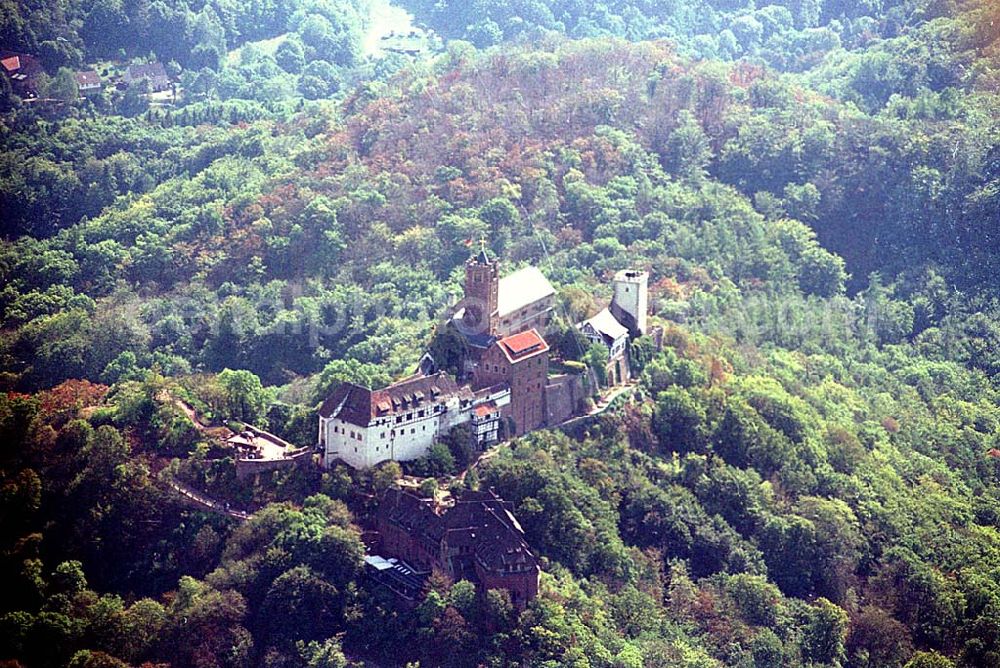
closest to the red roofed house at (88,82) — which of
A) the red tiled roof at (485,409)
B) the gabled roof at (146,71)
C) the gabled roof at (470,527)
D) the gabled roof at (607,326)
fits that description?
the gabled roof at (146,71)

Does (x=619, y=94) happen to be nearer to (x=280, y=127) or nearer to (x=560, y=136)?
(x=560, y=136)

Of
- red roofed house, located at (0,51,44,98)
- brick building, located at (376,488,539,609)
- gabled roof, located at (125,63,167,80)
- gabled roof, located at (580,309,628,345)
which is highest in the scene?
red roofed house, located at (0,51,44,98)

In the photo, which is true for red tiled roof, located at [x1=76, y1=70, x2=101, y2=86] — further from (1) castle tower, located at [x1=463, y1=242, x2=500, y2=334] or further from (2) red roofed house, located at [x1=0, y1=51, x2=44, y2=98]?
(1) castle tower, located at [x1=463, y1=242, x2=500, y2=334]

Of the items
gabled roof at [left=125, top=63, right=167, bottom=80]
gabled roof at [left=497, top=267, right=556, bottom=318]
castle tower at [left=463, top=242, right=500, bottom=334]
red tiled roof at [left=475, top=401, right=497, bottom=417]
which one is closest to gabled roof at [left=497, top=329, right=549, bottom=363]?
castle tower at [left=463, top=242, right=500, bottom=334]

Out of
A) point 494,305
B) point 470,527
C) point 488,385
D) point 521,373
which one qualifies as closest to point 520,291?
point 494,305

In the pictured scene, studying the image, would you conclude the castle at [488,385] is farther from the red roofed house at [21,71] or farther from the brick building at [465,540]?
the red roofed house at [21,71]
